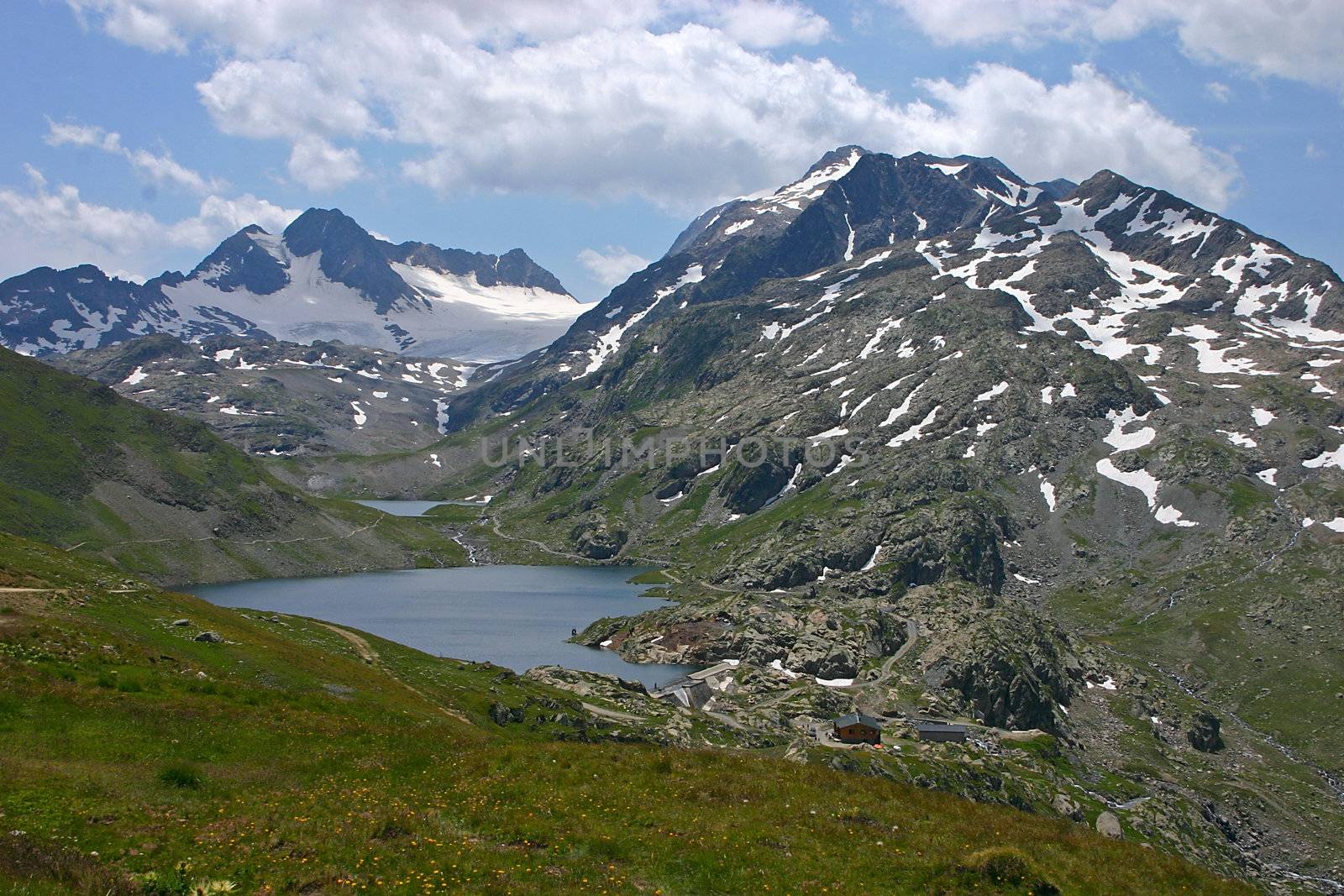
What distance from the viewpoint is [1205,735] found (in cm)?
12556

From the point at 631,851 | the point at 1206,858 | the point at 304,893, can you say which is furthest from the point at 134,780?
the point at 1206,858

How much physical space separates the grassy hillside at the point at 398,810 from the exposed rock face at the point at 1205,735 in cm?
10867

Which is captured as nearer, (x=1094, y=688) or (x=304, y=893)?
(x=304, y=893)

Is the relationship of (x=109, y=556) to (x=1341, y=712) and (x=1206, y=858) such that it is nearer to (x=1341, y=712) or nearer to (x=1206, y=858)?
(x=1206, y=858)

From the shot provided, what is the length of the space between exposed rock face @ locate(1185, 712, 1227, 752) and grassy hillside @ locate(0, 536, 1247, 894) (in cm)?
10867

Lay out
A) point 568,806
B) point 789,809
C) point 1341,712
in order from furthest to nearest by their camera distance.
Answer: point 1341,712 < point 789,809 < point 568,806

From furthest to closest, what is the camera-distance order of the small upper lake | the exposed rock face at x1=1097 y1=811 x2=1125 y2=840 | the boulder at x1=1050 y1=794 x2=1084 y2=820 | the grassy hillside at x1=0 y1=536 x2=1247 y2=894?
the small upper lake
the boulder at x1=1050 y1=794 x2=1084 y2=820
the exposed rock face at x1=1097 y1=811 x2=1125 y2=840
the grassy hillside at x1=0 y1=536 x2=1247 y2=894

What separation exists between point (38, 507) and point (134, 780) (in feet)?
676

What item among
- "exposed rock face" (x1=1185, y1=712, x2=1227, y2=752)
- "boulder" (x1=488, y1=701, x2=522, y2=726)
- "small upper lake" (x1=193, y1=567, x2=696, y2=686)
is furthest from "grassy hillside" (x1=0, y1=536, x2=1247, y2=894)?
"exposed rock face" (x1=1185, y1=712, x2=1227, y2=752)

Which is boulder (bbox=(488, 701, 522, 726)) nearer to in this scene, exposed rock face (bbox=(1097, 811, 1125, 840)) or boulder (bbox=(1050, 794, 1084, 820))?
boulder (bbox=(1050, 794, 1084, 820))

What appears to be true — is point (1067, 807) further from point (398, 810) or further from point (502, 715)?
point (398, 810)

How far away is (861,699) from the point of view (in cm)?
11488

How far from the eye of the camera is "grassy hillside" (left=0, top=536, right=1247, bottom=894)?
2069 centimetres

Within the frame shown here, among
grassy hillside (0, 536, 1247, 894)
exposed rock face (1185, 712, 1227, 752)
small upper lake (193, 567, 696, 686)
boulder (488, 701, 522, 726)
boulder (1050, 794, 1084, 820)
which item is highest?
grassy hillside (0, 536, 1247, 894)
